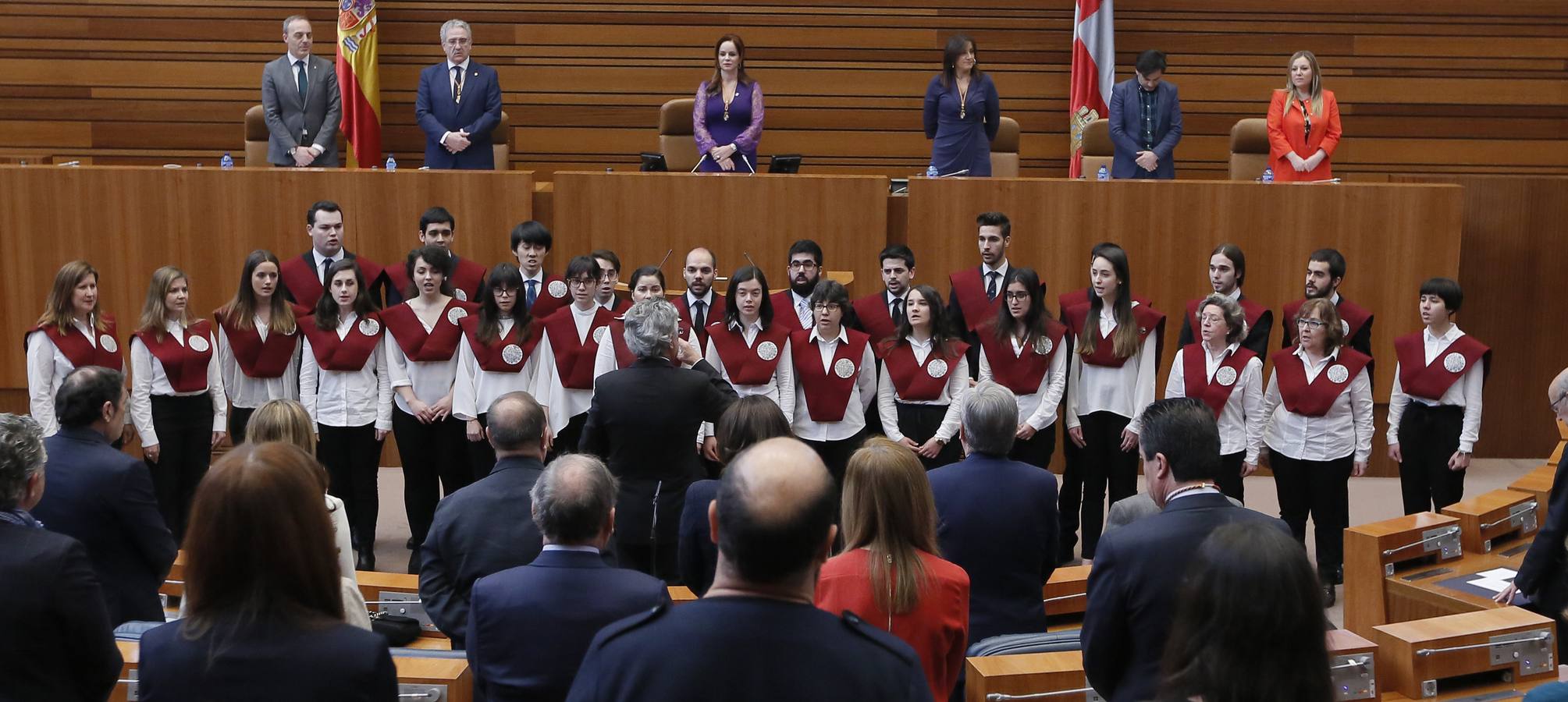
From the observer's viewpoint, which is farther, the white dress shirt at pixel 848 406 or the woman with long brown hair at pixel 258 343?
the woman with long brown hair at pixel 258 343

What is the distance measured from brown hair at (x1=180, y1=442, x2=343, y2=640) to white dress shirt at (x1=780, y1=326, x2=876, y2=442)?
371 centimetres

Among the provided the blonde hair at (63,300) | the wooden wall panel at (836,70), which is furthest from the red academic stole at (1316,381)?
the blonde hair at (63,300)

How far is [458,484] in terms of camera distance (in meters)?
5.80

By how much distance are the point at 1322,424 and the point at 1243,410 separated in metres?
0.30

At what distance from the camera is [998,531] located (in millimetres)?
3309

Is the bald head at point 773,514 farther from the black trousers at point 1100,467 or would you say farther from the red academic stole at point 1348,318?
the red academic stole at point 1348,318

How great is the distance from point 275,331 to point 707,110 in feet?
9.38

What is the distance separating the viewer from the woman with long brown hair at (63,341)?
17.7 feet

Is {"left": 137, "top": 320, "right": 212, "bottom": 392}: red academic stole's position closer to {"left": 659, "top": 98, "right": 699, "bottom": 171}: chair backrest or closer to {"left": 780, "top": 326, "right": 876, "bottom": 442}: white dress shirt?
{"left": 780, "top": 326, "right": 876, "bottom": 442}: white dress shirt

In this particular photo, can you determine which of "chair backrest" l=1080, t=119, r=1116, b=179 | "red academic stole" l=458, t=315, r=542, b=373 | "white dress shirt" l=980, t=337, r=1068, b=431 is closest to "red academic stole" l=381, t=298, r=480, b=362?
"red academic stole" l=458, t=315, r=542, b=373

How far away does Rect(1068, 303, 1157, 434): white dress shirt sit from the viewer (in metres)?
5.82

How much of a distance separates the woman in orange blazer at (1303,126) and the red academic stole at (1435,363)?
1.95 meters

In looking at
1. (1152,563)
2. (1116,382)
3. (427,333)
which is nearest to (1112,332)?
(1116,382)

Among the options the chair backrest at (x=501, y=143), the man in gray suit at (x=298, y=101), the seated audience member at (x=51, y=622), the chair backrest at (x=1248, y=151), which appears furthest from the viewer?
the chair backrest at (x=501, y=143)
